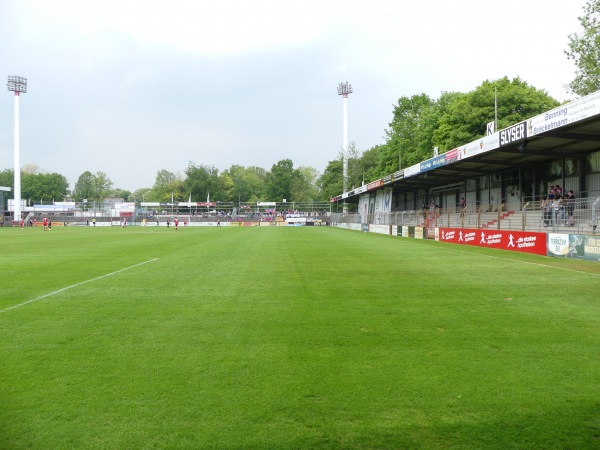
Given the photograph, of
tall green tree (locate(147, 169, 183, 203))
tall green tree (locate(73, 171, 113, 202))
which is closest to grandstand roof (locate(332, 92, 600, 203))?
tall green tree (locate(147, 169, 183, 203))

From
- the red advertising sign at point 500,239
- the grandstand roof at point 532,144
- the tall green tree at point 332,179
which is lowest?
the red advertising sign at point 500,239

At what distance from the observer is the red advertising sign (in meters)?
19.5

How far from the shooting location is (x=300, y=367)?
4910 millimetres

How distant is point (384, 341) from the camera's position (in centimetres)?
593

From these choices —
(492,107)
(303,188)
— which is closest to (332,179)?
(303,188)

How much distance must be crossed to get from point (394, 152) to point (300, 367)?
2785 inches

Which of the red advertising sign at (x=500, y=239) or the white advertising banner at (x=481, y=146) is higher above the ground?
the white advertising banner at (x=481, y=146)

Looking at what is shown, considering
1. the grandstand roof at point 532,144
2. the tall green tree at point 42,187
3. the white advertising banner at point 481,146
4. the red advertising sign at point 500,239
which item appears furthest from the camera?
the tall green tree at point 42,187

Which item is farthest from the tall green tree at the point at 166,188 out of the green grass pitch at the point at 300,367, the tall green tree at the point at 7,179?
the green grass pitch at the point at 300,367

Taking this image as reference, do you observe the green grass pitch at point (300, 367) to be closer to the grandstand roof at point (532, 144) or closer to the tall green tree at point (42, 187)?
the grandstand roof at point (532, 144)

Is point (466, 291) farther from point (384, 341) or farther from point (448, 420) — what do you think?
point (448, 420)

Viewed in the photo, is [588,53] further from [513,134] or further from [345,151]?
[345,151]

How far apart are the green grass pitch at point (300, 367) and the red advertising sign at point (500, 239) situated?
9931mm

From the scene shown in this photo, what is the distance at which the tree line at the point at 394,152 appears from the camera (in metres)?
44.0
